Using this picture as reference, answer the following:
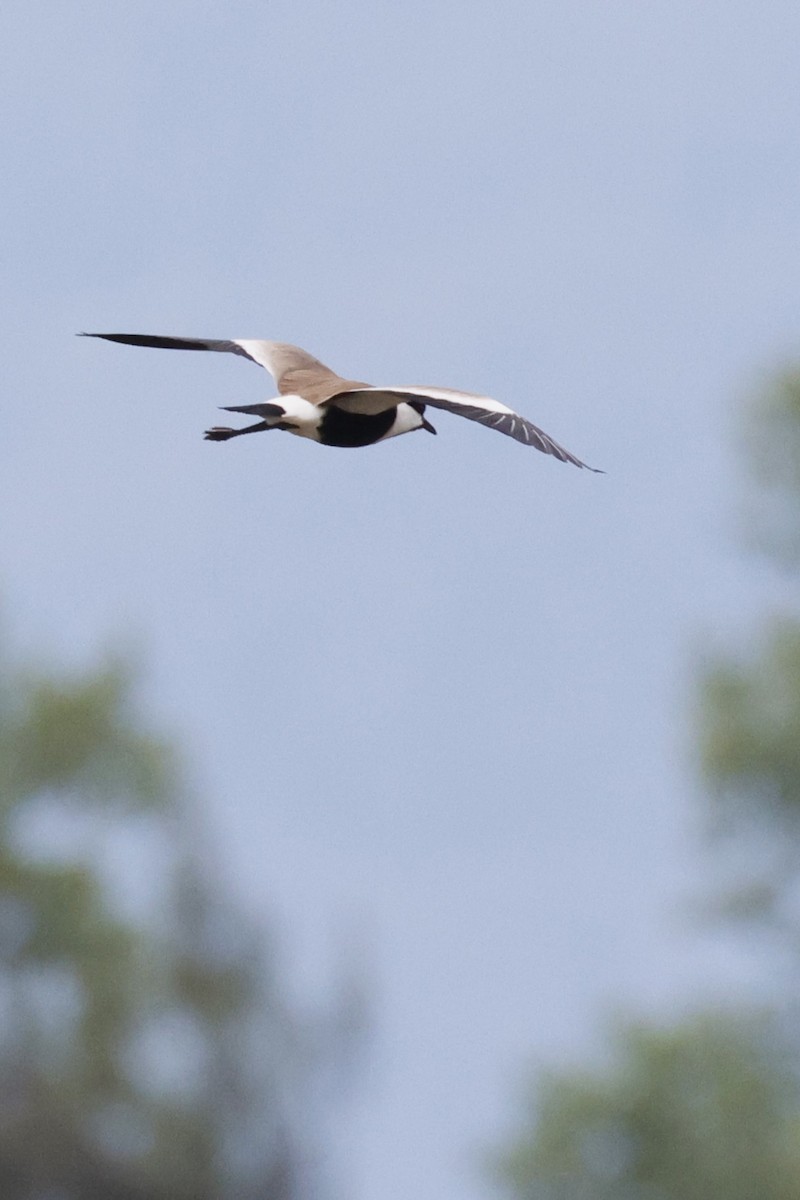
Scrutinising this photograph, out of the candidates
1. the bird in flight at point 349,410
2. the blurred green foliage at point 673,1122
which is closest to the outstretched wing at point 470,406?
the bird in flight at point 349,410

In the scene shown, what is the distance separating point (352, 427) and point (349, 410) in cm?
7

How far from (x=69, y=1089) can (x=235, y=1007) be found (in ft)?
11.0

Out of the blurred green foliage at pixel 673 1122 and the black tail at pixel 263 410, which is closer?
the black tail at pixel 263 410

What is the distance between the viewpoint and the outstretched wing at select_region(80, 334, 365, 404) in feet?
32.1

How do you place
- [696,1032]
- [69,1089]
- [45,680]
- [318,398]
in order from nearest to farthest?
[318,398] < [696,1032] < [69,1089] < [45,680]

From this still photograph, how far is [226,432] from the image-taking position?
9703 millimetres

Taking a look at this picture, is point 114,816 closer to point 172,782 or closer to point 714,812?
point 172,782

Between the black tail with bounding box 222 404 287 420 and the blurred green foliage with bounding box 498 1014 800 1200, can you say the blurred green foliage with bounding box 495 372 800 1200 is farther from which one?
the black tail with bounding box 222 404 287 420

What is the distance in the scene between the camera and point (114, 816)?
2111cm

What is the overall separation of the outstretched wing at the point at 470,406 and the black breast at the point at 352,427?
4 cm

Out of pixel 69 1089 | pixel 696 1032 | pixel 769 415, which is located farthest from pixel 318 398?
pixel 769 415

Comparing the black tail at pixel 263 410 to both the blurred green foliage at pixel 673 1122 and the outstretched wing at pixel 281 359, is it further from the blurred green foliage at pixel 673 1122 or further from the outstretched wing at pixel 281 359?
the blurred green foliage at pixel 673 1122

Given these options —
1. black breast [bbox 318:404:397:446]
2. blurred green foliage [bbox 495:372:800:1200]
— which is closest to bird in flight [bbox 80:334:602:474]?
black breast [bbox 318:404:397:446]

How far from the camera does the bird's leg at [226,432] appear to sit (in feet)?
30.8
